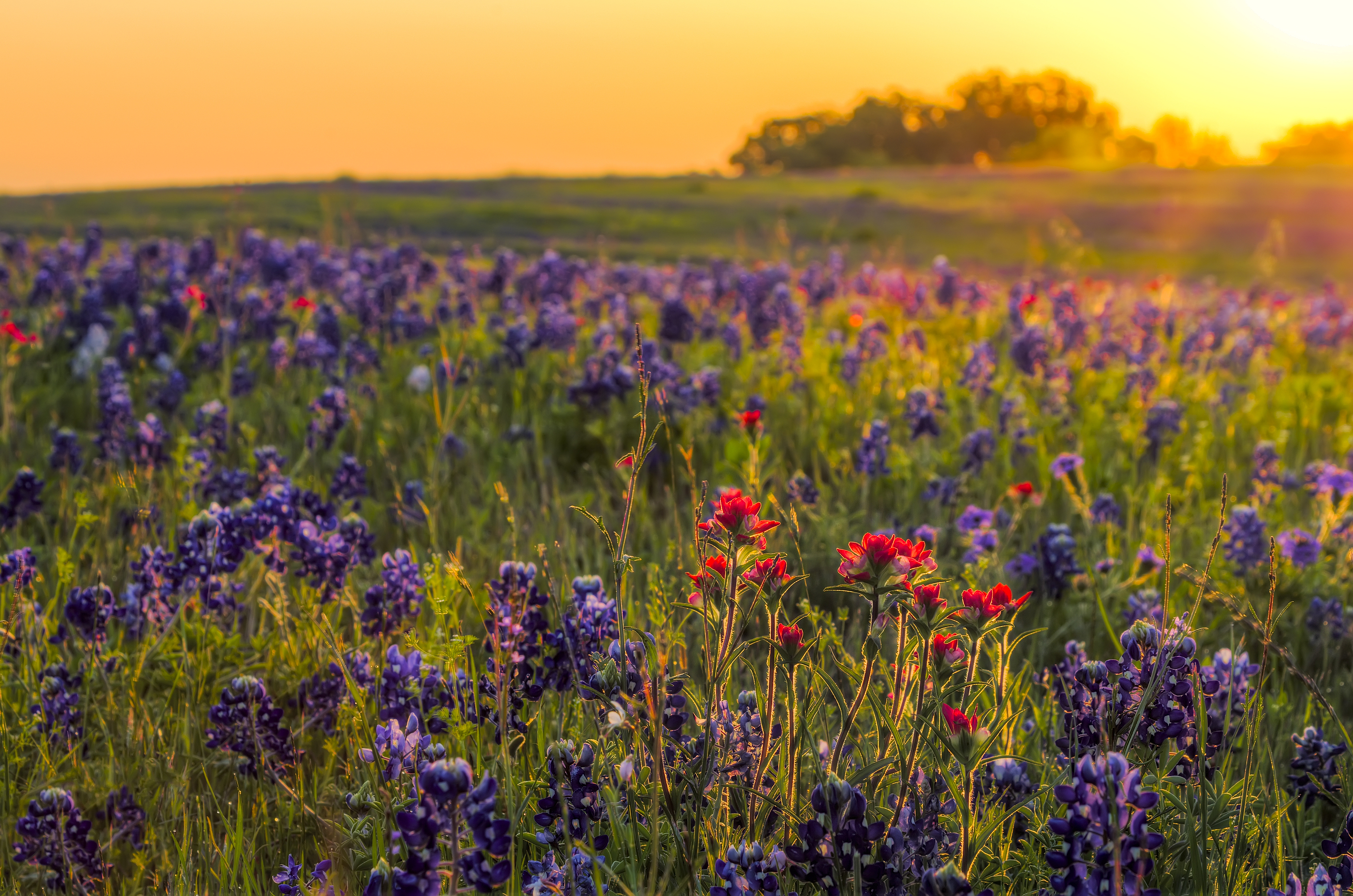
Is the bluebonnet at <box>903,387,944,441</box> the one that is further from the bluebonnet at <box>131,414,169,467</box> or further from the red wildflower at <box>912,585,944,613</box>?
the bluebonnet at <box>131,414,169,467</box>

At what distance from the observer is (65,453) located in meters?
4.92

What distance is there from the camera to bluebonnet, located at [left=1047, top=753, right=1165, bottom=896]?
5.15 ft

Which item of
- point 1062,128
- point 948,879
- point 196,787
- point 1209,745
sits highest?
point 1062,128

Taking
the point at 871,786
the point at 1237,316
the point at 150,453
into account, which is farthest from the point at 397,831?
the point at 1237,316

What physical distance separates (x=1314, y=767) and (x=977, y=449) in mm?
2435

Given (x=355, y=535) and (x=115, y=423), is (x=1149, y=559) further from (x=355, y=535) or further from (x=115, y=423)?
(x=115, y=423)

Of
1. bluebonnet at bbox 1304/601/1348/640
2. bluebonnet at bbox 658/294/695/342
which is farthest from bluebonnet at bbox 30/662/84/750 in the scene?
bluebonnet at bbox 658/294/695/342

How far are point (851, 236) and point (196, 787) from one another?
1124 inches

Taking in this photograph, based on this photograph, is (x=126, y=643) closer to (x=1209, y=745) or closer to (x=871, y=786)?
(x=871, y=786)

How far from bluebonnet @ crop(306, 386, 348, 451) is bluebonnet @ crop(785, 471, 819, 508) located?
7.64 ft

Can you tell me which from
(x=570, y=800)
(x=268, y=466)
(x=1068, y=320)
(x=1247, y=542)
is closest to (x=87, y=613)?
(x=268, y=466)

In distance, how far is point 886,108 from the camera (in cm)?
9419

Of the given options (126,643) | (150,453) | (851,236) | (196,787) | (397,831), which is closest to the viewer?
(397,831)

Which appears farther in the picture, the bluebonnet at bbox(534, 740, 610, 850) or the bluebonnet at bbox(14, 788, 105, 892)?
the bluebonnet at bbox(14, 788, 105, 892)
